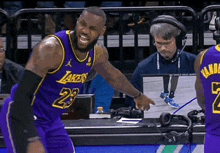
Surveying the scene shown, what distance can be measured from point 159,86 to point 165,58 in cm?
58

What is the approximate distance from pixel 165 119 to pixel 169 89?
29cm

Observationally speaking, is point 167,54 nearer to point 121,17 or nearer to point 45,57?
point 121,17

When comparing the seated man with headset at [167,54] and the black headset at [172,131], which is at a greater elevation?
the seated man with headset at [167,54]

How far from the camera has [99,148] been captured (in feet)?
16.1

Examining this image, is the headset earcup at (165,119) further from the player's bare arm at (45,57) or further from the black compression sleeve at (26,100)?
the black compression sleeve at (26,100)

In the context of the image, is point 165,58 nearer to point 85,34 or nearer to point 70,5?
point 85,34

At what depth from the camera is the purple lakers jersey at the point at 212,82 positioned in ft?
12.9

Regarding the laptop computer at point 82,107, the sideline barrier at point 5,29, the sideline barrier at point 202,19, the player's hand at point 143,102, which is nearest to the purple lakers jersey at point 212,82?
the player's hand at point 143,102

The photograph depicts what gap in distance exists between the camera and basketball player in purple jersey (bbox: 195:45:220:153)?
3.95 metres

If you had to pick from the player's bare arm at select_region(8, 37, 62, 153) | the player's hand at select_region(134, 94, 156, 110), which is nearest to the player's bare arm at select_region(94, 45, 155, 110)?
the player's hand at select_region(134, 94, 156, 110)

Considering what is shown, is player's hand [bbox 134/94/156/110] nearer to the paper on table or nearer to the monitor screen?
the monitor screen

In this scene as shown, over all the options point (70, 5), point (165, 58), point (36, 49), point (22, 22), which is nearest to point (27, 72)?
point (36, 49)

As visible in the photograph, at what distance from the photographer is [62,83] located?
4391 mm

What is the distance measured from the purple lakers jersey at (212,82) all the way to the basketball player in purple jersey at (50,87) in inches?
35.7
